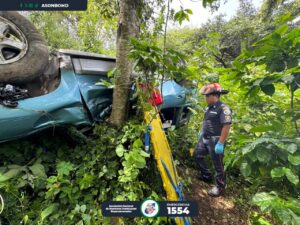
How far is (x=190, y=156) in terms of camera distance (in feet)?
12.4

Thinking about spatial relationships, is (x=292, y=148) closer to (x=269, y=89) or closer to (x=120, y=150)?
(x=269, y=89)

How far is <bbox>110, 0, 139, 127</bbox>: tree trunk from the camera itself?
7.63ft

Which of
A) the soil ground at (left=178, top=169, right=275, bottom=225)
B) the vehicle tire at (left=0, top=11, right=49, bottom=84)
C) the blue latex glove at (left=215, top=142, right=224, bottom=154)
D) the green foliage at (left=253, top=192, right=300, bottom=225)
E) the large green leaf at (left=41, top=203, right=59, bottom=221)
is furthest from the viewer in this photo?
the blue latex glove at (left=215, top=142, right=224, bottom=154)

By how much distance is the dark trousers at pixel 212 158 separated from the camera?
124 inches

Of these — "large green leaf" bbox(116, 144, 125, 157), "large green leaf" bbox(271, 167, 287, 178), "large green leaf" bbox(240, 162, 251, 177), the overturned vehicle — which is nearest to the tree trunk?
the overturned vehicle

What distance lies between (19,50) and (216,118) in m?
2.59

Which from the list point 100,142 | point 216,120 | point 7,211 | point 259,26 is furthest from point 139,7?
point 259,26

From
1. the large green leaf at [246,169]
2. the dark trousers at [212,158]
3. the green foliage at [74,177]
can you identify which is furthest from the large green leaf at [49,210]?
the dark trousers at [212,158]

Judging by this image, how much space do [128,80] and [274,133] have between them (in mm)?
1553

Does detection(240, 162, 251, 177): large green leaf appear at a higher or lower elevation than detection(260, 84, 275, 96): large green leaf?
lower

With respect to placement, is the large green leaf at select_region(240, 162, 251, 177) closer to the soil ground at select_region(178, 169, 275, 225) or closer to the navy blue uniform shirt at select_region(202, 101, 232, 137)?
the soil ground at select_region(178, 169, 275, 225)

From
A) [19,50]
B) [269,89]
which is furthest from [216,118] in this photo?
[19,50]

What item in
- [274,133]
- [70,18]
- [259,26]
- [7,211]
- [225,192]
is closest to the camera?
[274,133]

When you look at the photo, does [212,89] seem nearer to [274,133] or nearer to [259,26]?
[274,133]
